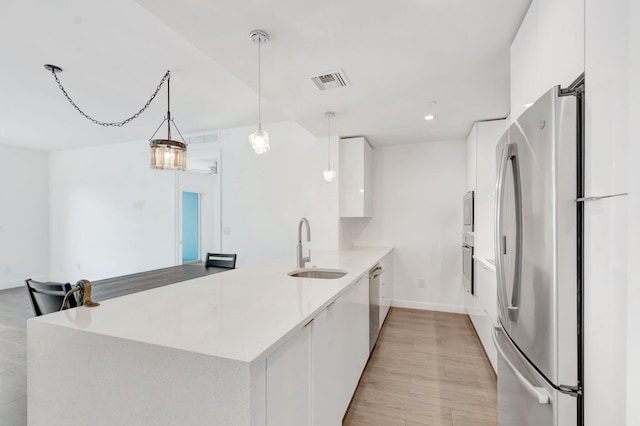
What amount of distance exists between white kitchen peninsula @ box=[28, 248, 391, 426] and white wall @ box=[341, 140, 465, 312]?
8.93 ft

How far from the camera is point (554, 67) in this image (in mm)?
1155

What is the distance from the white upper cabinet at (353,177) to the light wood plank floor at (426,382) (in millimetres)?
1573

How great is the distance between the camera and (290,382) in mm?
1119

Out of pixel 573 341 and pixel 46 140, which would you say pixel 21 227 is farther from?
pixel 573 341

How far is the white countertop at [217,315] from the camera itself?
99 centimetres

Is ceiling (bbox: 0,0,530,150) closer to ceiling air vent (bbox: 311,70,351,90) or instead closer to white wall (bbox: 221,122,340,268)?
ceiling air vent (bbox: 311,70,351,90)

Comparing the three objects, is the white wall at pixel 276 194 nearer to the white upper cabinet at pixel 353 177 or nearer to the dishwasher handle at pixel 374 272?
the white upper cabinet at pixel 353 177

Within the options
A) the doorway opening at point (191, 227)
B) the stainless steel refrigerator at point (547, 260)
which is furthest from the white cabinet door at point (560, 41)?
the doorway opening at point (191, 227)

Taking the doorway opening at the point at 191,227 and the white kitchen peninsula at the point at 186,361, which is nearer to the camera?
the white kitchen peninsula at the point at 186,361

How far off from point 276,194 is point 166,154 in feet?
6.17

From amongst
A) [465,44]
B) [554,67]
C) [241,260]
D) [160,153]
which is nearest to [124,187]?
[241,260]

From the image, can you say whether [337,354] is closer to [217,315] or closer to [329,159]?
[217,315]

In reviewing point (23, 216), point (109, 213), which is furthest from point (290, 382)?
point (23, 216)

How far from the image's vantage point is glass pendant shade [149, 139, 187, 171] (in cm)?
255
